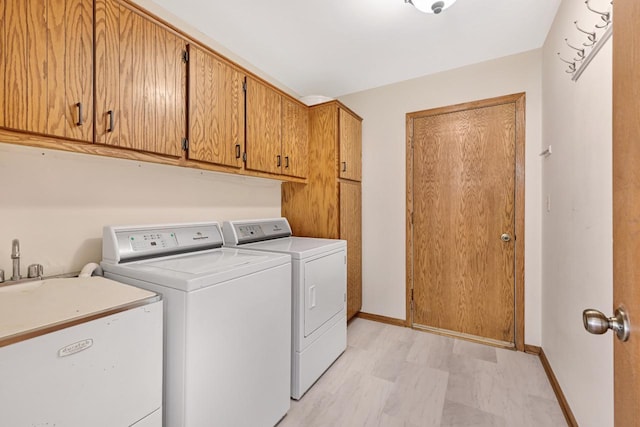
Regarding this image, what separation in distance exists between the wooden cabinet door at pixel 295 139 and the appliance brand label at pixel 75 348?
1.70 metres

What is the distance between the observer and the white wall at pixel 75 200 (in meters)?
1.25

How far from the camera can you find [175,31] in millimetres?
1535

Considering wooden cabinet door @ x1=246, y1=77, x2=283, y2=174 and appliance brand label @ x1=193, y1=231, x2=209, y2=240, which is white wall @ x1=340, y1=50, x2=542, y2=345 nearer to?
wooden cabinet door @ x1=246, y1=77, x2=283, y2=174

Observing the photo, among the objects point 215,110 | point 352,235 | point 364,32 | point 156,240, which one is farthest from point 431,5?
point 156,240

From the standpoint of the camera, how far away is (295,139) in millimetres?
2482

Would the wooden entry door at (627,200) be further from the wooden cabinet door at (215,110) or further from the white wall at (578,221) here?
the wooden cabinet door at (215,110)

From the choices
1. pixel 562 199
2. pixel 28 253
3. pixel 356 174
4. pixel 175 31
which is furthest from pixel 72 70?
pixel 562 199

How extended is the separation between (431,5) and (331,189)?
1483 mm

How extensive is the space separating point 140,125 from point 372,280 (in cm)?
246

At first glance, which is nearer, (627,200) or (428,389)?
(627,200)

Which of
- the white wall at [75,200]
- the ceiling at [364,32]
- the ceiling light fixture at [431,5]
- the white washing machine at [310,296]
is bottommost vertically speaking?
the white washing machine at [310,296]

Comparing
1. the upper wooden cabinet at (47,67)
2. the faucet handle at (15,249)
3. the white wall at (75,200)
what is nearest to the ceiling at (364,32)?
the upper wooden cabinet at (47,67)

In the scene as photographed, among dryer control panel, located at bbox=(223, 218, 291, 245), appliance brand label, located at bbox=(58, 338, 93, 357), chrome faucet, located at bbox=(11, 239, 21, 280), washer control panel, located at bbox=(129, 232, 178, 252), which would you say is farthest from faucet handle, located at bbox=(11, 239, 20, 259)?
dryer control panel, located at bbox=(223, 218, 291, 245)

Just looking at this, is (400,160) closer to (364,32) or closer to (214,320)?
(364,32)
